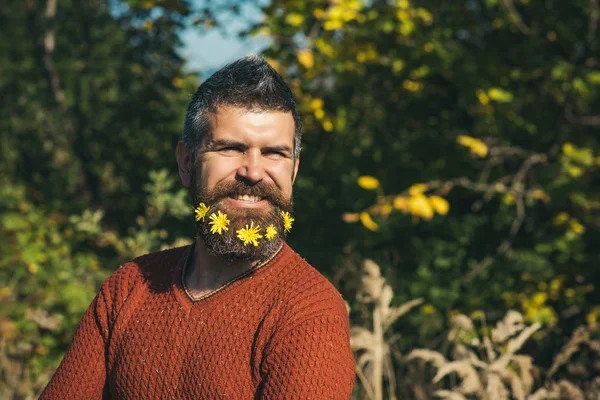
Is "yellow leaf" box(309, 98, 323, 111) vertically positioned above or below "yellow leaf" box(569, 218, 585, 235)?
above

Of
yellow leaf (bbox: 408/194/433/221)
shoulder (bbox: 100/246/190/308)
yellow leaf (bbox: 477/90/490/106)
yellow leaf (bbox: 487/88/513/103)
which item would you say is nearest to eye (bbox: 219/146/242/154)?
shoulder (bbox: 100/246/190/308)

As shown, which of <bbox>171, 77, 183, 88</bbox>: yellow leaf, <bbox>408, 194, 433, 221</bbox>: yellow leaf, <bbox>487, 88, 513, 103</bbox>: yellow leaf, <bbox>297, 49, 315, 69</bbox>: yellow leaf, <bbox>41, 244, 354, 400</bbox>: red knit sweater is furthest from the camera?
<bbox>171, 77, 183, 88</bbox>: yellow leaf

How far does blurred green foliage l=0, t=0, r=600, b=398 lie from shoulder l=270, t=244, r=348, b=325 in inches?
68.2

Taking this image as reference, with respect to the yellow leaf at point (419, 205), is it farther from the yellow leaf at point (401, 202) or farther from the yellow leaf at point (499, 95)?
the yellow leaf at point (499, 95)

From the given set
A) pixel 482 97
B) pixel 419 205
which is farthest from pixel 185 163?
pixel 482 97

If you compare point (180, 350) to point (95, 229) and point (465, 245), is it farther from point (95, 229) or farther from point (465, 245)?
point (465, 245)

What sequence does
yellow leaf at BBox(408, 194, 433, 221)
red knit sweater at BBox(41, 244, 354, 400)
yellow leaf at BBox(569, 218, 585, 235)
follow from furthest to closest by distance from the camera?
yellow leaf at BBox(569, 218, 585, 235)
yellow leaf at BBox(408, 194, 433, 221)
red knit sweater at BBox(41, 244, 354, 400)

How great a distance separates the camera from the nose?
1748 millimetres

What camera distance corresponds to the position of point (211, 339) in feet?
5.65

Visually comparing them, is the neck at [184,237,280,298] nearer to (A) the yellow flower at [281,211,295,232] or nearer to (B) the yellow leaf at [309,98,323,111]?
(A) the yellow flower at [281,211,295,232]

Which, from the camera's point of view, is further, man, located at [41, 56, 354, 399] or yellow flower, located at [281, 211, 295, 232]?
yellow flower, located at [281, 211, 295, 232]

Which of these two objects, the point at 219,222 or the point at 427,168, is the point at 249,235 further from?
the point at 427,168

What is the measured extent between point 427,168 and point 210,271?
2.87 meters

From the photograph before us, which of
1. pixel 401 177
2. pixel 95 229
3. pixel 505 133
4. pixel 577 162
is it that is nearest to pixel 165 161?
pixel 95 229
